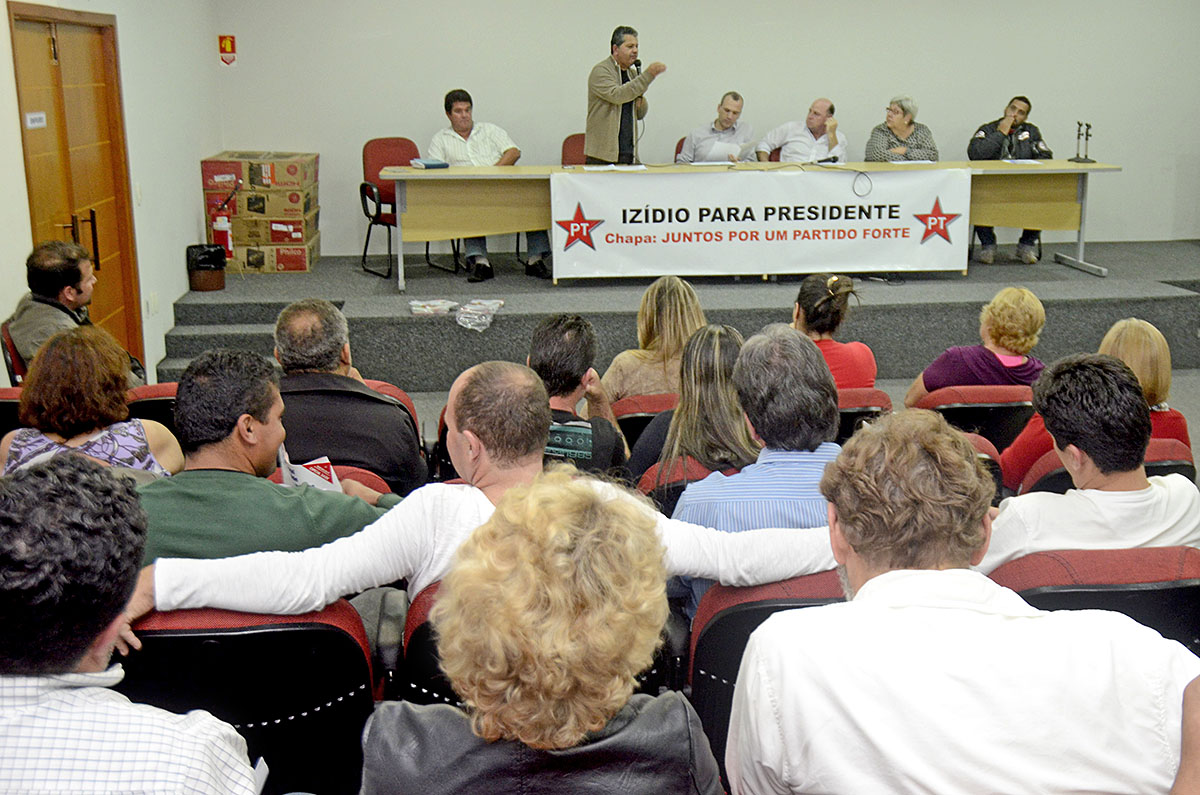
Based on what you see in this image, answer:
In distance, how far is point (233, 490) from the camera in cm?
185

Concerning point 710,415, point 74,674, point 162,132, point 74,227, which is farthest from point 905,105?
point 74,674

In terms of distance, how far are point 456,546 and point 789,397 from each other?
0.76 m

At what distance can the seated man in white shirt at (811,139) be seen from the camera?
7.41 meters

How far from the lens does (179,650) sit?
1565 millimetres

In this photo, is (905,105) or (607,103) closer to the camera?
(607,103)

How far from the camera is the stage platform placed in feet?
19.2

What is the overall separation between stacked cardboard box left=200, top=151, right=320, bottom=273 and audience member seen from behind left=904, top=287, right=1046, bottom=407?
475 centimetres

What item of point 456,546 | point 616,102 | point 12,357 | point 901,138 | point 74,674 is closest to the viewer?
point 74,674

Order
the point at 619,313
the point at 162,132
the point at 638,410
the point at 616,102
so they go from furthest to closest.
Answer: the point at 616,102 → the point at 162,132 → the point at 619,313 → the point at 638,410

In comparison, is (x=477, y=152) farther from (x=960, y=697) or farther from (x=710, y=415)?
(x=960, y=697)

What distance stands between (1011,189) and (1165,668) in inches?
243

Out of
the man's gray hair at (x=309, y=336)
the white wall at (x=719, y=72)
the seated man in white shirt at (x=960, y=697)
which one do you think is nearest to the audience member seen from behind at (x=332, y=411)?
the man's gray hair at (x=309, y=336)

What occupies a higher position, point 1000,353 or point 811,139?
point 811,139

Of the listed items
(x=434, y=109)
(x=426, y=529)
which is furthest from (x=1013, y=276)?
(x=426, y=529)
